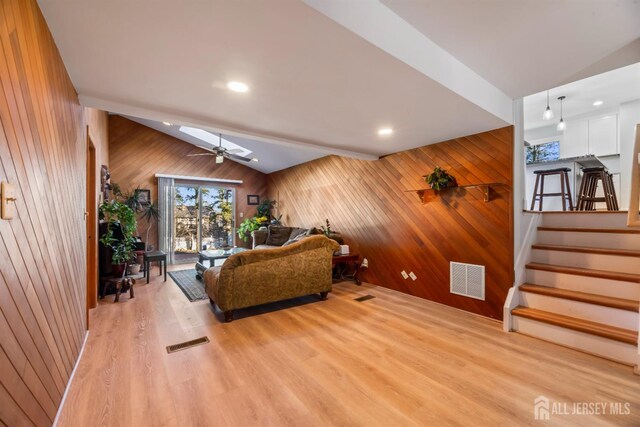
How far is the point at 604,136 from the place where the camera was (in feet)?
17.2

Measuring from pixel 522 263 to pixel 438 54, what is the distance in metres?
2.58

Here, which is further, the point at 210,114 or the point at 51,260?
the point at 210,114

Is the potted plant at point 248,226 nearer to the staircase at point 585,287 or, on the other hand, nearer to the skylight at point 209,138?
the skylight at point 209,138

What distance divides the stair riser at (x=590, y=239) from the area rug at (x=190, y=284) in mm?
4757

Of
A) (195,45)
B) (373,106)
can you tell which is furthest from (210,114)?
(373,106)

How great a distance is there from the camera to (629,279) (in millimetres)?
2475

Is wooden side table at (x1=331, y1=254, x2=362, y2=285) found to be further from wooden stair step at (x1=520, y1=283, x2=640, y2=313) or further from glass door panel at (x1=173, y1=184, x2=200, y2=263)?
glass door panel at (x1=173, y1=184, x2=200, y2=263)

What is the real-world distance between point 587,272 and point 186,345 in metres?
4.10

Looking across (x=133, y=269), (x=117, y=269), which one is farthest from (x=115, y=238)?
(x=133, y=269)

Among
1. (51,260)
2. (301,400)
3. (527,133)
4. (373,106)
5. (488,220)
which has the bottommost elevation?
(301,400)

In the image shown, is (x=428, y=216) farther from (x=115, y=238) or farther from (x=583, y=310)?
(x=115, y=238)

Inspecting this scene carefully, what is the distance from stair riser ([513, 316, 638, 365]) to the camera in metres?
2.22

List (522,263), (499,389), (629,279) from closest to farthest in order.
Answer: (499,389)
(629,279)
(522,263)

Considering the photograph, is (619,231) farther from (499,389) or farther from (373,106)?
(373,106)
